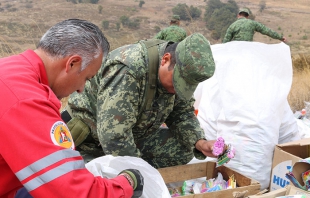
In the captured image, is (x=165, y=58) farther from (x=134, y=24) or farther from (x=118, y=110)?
(x=134, y=24)

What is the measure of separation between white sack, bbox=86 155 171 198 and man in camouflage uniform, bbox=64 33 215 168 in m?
0.24

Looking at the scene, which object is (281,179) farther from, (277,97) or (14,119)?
(14,119)

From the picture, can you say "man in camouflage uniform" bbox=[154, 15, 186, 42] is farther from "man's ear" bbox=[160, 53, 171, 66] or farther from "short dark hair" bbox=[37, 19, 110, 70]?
"short dark hair" bbox=[37, 19, 110, 70]

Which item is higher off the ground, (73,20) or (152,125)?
(73,20)

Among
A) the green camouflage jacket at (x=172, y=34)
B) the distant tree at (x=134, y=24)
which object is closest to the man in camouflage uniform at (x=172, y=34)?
the green camouflage jacket at (x=172, y=34)

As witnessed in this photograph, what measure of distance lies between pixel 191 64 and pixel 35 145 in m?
1.05

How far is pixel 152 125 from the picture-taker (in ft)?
7.95

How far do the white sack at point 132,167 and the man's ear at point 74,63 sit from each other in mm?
598

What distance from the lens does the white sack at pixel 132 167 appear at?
1.73m

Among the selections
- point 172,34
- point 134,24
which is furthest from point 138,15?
point 172,34

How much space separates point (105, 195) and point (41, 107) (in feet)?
1.21

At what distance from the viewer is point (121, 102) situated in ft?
6.61

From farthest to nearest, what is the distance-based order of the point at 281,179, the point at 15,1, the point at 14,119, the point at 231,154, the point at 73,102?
1. the point at 15,1
2. the point at 281,179
3. the point at 73,102
4. the point at 231,154
5. the point at 14,119

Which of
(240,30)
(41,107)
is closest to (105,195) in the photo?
(41,107)
